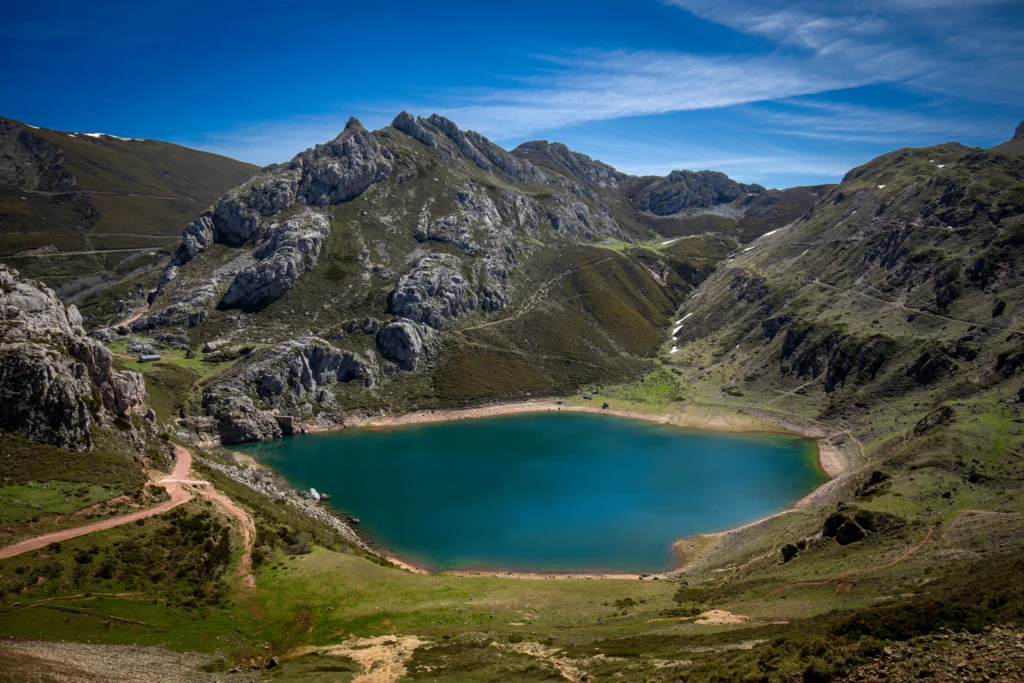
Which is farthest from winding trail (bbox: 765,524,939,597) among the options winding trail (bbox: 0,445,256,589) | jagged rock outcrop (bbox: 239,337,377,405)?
jagged rock outcrop (bbox: 239,337,377,405)

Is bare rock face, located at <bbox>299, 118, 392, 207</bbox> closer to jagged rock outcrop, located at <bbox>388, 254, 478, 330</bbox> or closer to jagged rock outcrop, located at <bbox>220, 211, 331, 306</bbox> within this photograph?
jagged rock outcrop, located at <bbox>220, 211, 331, 306</bbox>

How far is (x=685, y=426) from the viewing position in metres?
117

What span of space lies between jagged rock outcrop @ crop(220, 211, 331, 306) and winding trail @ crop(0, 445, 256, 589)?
89.3 meters

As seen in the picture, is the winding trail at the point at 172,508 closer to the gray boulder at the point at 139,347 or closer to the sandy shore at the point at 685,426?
the sandy shore at the point at 685,426

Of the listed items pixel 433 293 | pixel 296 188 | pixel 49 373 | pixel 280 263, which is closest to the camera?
pixel 49 373

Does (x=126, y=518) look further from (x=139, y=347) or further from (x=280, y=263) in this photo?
(x=280, y=263)

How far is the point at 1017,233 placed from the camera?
11956 cm

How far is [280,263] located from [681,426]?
110107mm

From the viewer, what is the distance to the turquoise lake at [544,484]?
2472 inches

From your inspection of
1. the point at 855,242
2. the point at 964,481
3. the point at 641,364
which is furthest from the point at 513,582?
the point at 855,242

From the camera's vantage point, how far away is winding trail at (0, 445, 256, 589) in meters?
34.8

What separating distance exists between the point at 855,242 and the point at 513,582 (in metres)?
164

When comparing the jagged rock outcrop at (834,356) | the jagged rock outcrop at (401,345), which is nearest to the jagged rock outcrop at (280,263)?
the jagged rock outcrop at (401,345)

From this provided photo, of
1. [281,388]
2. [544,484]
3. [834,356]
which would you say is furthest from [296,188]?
[834,356]
